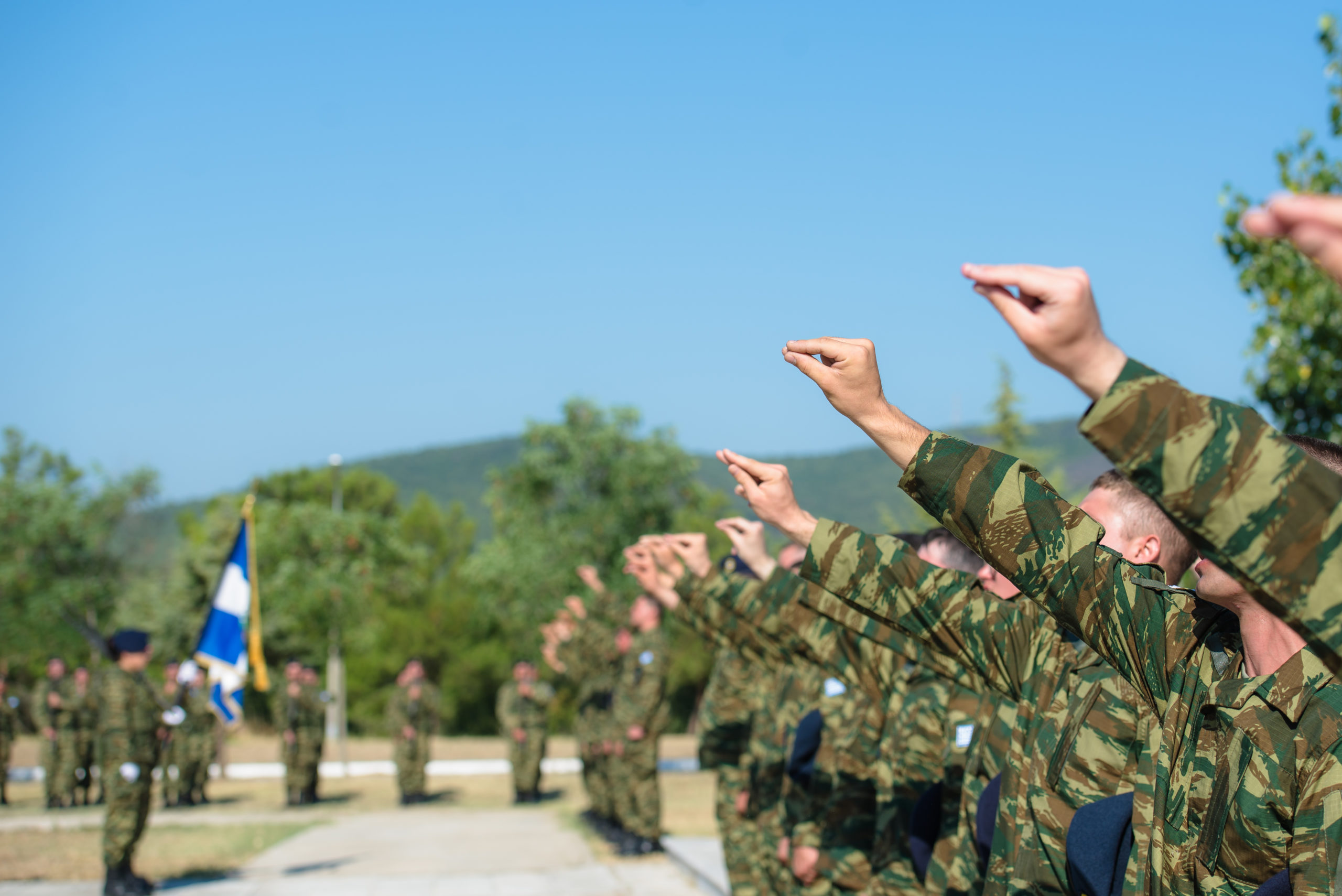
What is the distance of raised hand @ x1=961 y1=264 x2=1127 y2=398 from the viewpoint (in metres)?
1.43

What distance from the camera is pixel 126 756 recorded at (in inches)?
344

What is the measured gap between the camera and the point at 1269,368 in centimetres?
1030

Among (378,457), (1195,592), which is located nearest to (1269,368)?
A: (1195,592)

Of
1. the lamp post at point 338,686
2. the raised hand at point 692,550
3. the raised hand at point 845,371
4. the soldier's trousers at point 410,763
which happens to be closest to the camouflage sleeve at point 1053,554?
the raised hand at point 845,371

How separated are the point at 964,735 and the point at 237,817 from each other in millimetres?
12681

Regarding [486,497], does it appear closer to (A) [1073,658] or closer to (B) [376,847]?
(B) [376,847]

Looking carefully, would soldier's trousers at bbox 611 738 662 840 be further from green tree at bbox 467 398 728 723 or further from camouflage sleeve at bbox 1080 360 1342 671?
green tree at bbox 467 398 728 723

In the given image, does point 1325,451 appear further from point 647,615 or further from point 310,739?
point 310,739

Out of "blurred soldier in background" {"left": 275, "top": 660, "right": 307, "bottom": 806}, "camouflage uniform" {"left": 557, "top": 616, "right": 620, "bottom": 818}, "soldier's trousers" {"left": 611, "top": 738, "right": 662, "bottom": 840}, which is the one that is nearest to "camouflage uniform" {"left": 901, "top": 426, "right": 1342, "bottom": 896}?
"soldier's trousers" {"left": 611, "top": 738, "right": 662, "bottom": 840}

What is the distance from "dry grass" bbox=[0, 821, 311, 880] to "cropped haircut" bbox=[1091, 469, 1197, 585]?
365 inches

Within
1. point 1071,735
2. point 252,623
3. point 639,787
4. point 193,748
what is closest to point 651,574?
point 1071,735

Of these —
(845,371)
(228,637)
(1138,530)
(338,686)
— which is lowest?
(338,686)

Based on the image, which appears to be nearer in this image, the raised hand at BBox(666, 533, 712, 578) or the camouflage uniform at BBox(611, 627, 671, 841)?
the raised hand at BBox(666, 533, 712, 578)

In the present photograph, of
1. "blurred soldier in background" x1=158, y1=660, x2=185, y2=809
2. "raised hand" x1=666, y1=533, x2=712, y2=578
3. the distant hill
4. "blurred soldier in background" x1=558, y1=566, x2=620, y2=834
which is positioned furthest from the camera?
the distant hill
